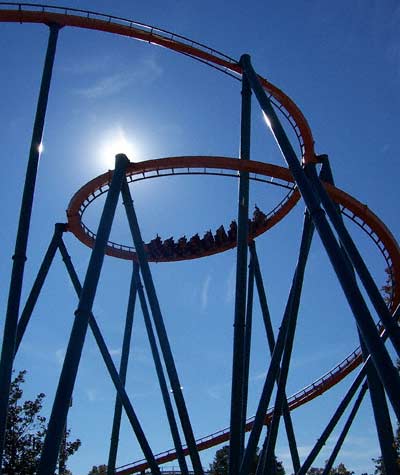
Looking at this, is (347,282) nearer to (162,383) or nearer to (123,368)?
(162,383)

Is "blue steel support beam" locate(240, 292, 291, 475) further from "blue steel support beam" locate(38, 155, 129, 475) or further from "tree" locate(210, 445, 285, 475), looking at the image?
"tree" locate(210, 445, 285, 475)

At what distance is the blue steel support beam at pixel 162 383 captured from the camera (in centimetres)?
937

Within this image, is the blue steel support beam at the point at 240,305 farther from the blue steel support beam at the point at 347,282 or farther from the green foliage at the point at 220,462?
the green foliage at the point at 220,462

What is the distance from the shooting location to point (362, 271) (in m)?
6.70

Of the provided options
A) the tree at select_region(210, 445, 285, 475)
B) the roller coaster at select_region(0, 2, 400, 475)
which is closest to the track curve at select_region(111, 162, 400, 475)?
the roller coaster at select_region(0, 2, 400, 475)

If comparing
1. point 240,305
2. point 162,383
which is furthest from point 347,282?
point 162,383

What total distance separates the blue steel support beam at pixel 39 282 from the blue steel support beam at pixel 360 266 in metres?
5.40

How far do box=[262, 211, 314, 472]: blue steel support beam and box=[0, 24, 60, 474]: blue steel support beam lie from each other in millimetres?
4306

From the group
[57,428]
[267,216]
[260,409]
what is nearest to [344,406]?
[260,409]

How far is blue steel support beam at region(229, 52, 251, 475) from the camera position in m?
7.41

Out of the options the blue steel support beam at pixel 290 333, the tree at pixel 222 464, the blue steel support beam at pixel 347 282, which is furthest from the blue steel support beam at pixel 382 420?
the tree at pixel 222 464

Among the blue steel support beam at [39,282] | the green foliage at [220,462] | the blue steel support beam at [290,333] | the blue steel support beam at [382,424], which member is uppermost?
the green foliage at [220,462]

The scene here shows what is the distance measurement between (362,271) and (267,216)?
5.77 metres

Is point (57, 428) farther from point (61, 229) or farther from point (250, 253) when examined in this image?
point (250, 253)
